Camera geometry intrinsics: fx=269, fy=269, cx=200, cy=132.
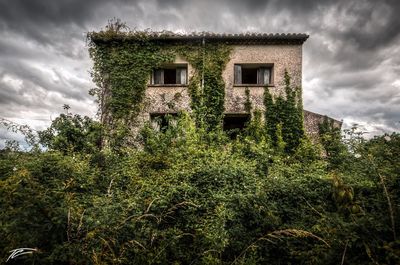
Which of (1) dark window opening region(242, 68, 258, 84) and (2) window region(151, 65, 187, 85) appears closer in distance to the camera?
(2) window region(151, 65, 187, 85)

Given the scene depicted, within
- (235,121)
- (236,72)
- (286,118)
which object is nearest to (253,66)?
(236,72)

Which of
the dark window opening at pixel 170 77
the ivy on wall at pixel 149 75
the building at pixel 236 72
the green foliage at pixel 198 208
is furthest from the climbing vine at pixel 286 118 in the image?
the dark window opening at pixel 170 77

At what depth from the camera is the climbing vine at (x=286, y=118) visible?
12.5 metres

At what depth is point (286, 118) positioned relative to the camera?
12.8 meters

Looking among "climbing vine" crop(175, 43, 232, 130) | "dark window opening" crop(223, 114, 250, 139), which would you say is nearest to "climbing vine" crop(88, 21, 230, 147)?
"climbing vine" crop(175, 43, 232, 130)

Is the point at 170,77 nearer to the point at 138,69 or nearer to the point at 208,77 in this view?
the point at 138,69

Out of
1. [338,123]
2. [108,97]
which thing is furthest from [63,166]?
[338,123]

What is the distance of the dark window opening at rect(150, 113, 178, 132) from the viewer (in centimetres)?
1225

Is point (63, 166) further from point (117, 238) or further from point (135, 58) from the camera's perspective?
point (135, 58)

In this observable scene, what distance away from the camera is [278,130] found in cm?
1245

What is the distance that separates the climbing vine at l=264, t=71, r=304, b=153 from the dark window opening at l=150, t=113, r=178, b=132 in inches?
179

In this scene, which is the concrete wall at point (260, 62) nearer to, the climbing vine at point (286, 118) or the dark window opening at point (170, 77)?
the climbing vine at point (286, 118)

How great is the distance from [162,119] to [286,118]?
5.97m

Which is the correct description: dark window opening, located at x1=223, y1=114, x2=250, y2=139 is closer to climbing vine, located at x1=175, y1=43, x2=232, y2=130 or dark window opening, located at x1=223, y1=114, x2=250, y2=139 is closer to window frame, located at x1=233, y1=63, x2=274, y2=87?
climbing vine, located at x1=175, y1=43, x2=232, y2=130
